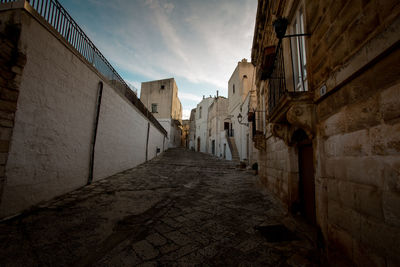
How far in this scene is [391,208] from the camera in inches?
46.1

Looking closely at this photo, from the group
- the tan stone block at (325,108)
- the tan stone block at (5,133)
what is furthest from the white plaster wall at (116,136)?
the tan stone block at (325,108)

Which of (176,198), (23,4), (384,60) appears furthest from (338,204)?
(23,4)

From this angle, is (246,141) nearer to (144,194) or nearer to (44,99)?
(144,194)

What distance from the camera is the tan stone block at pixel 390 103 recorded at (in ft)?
3.71

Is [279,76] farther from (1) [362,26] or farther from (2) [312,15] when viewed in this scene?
(1) [362,26]

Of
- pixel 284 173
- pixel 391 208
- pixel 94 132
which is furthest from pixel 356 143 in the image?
pixel 94 132

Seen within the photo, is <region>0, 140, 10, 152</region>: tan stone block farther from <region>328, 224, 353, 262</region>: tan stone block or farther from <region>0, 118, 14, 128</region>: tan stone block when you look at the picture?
<region>328, 224, 353, 262</region>: tan stone block

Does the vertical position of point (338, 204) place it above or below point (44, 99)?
below

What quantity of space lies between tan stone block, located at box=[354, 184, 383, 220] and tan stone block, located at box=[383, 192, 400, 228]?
0.05 m

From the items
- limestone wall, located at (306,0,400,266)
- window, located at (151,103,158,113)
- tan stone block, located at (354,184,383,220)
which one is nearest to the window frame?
limestone wall, located at (306,0,400,266)

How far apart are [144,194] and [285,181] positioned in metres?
3.66

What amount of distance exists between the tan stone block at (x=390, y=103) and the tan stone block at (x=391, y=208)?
534 millimetres

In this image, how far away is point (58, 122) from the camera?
407 cm

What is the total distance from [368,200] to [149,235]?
2.56 m
